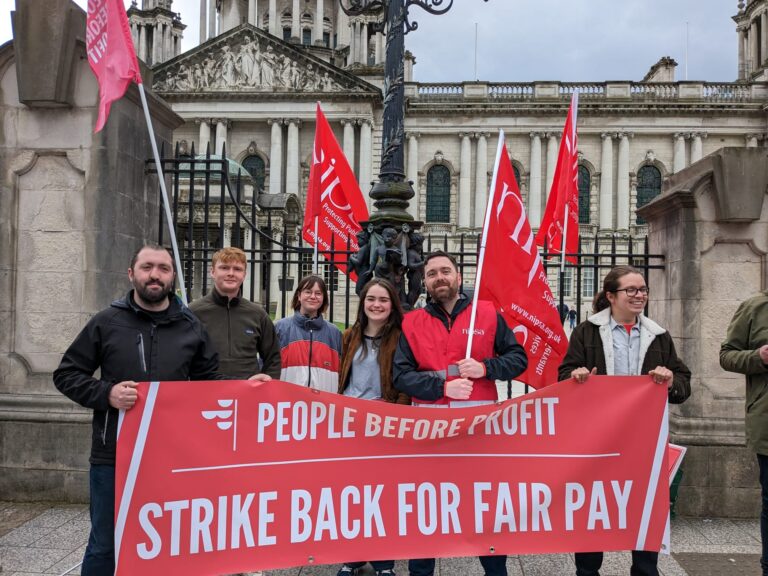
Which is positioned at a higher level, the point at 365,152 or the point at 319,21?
the point at 319,21

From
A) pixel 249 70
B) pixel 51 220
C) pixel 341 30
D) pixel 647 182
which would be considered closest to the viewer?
pixel 51 220

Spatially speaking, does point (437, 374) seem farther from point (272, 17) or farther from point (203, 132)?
point (272, 17)

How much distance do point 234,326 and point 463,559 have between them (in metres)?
2.32

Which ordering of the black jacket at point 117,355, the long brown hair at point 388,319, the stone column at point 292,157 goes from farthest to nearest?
the stone column at point 292,157
the long brown hair at point 388,319
the black jacket at point 117,355

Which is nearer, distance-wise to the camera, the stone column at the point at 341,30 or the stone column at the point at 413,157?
the stone column at the point at 413,157

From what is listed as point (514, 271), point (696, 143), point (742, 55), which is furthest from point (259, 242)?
point (742, 55)

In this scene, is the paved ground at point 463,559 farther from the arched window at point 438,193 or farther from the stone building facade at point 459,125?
the arched window at point 438,193

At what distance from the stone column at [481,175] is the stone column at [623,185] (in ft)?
30.7

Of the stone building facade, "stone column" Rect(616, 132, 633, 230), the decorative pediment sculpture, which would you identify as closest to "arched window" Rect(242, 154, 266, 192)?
the stone building facade

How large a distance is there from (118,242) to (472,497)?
12.9ft

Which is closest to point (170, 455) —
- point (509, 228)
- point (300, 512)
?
point (300, 512)

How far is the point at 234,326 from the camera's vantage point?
396cm

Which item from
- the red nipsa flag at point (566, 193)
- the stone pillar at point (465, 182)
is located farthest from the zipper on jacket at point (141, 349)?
the stone pillar at point (465, 182)

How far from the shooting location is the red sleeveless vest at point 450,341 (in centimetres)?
361
